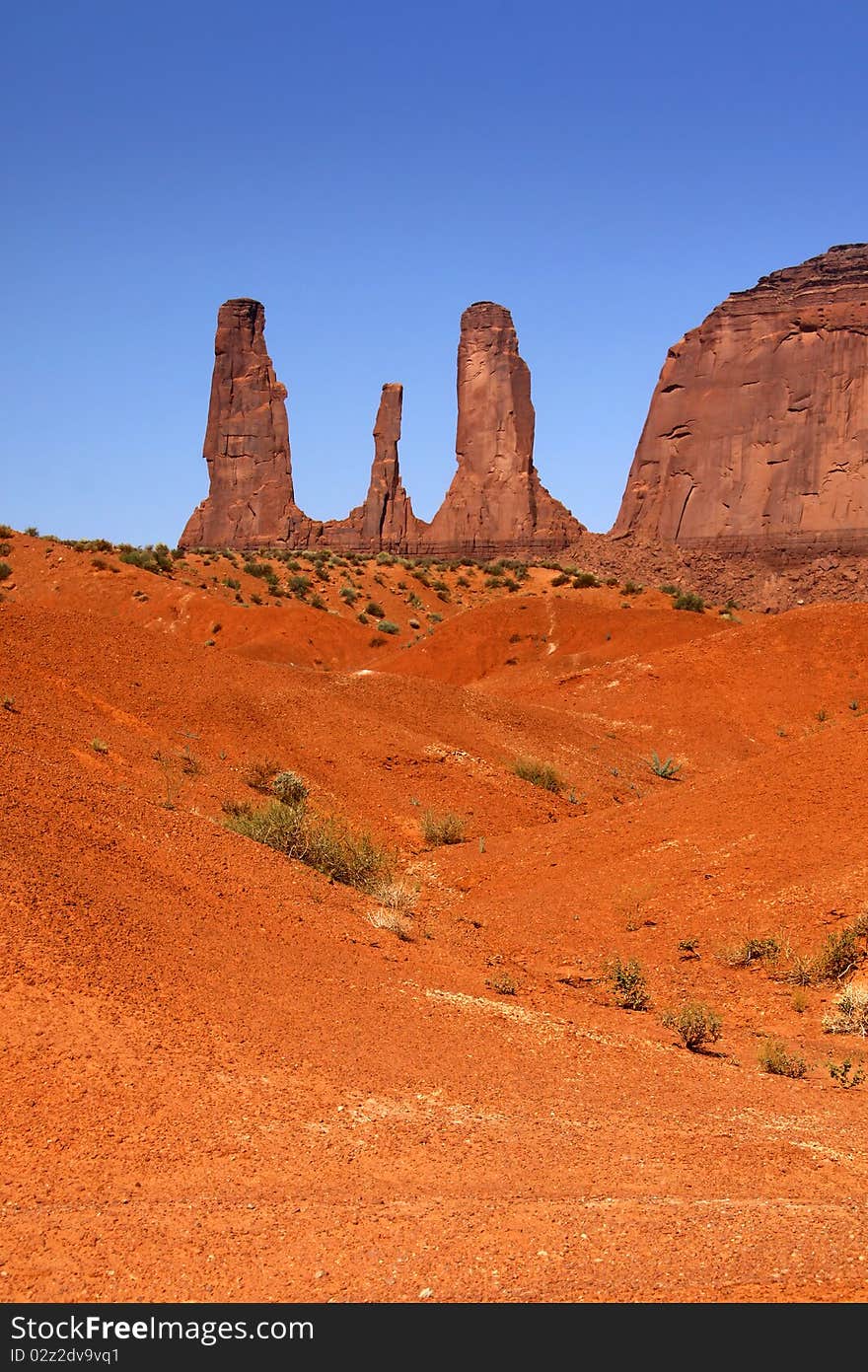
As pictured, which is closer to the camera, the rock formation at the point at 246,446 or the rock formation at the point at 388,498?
the rock formation at the point at 388,498

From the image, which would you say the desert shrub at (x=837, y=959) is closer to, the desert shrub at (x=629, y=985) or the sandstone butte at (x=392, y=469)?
the desert shrub at (x=629, y=985)

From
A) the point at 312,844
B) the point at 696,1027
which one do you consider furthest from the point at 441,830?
the point at 696,1027

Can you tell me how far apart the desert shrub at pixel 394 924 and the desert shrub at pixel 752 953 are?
10.1 ft

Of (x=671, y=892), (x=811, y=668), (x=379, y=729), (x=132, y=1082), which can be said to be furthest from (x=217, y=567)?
(x=132, y=1082)

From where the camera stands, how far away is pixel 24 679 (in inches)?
619

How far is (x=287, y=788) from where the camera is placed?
50.6ft

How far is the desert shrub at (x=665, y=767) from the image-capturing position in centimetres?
2266

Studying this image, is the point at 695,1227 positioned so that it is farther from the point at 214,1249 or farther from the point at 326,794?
the point at 326,794

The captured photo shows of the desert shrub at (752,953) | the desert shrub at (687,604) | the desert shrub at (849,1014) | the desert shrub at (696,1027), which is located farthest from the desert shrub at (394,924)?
the desert shrub at (687,604)

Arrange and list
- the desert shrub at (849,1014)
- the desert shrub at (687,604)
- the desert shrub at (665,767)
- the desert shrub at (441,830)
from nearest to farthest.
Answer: the desert shrub at (849,1014) < the desert shrub at (441,830) < the desert shrub at (665,767) < the desert shrub at (687,604)

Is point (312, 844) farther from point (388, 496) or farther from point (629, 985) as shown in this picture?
point (388, 496)

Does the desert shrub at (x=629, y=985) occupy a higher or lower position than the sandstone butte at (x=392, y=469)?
lower

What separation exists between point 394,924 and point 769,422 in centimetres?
6091

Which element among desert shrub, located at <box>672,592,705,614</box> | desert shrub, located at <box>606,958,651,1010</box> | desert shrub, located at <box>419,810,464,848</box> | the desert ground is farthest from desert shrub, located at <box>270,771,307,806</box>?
desert shrub, located at <box>672,592,705,614</box>
